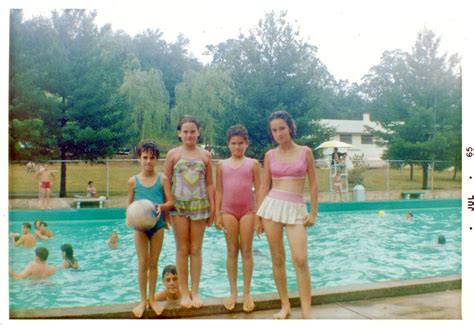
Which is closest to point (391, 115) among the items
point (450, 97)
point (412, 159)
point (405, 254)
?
point (412, 159)

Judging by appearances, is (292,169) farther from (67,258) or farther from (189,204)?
(67,258)

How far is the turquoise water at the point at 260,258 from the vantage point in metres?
5.84

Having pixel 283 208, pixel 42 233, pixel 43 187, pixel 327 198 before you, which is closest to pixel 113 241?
pixel 42 233

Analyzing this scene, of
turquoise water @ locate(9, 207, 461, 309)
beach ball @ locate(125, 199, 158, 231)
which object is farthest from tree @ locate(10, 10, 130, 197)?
beach ball @ locate(125, 199, 158, 231)

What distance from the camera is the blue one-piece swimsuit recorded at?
11.7ft

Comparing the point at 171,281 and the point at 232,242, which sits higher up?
the point at 232,242

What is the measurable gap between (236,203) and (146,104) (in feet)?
53.0

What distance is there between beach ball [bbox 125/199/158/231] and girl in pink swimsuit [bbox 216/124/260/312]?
0.53 metres

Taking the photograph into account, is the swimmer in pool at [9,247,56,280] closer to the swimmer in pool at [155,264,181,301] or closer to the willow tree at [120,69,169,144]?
the swimmer in pool at [155,264,181,301]

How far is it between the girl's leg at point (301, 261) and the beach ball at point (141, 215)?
997mm

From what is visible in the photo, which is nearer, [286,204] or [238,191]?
[286,204]

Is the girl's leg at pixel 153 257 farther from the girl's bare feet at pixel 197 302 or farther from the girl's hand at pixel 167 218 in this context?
the girl's bare feet at pixel 197 302

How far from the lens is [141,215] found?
339 centimetres
